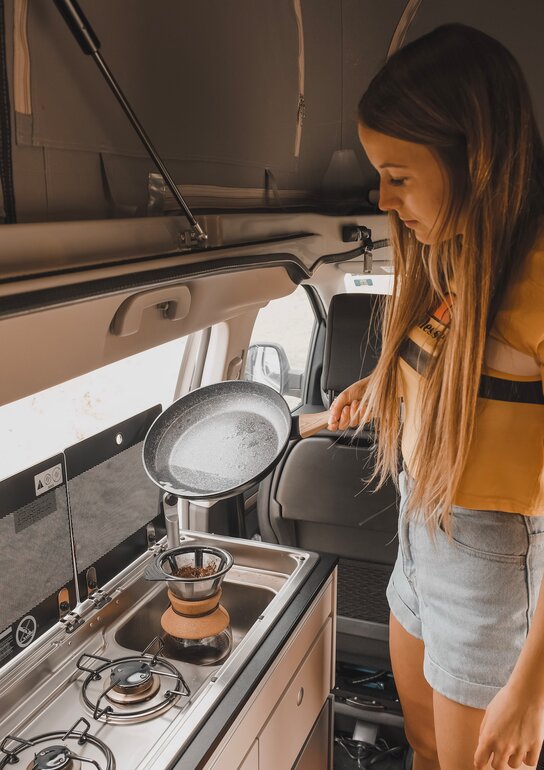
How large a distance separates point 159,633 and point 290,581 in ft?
1.17

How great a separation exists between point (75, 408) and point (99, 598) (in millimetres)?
494

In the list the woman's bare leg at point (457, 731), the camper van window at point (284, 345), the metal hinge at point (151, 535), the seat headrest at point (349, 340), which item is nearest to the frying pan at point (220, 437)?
the metal hinge at point (151, 535)

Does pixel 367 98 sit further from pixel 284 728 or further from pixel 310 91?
pixel 284 728

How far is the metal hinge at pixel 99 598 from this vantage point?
5.45ft

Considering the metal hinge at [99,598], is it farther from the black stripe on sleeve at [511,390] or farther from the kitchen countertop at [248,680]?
the black stripe on sleeve at [511,390]

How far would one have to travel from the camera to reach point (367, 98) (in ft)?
3.83

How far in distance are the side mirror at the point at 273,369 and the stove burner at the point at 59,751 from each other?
2.04 metres

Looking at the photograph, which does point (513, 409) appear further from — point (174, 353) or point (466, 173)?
point (174, 353)

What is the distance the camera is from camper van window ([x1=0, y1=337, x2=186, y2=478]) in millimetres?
1639

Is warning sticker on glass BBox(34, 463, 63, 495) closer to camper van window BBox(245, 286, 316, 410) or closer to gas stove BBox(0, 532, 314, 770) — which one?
gas stove BBox(0, 532, 314, 770)

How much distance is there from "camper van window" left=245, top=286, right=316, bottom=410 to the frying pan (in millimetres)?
1454

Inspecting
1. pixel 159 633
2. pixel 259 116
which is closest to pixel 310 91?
pixel 259 116

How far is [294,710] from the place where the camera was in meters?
1.69

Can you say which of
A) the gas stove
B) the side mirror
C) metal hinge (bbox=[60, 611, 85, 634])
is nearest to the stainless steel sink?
the gas stove
